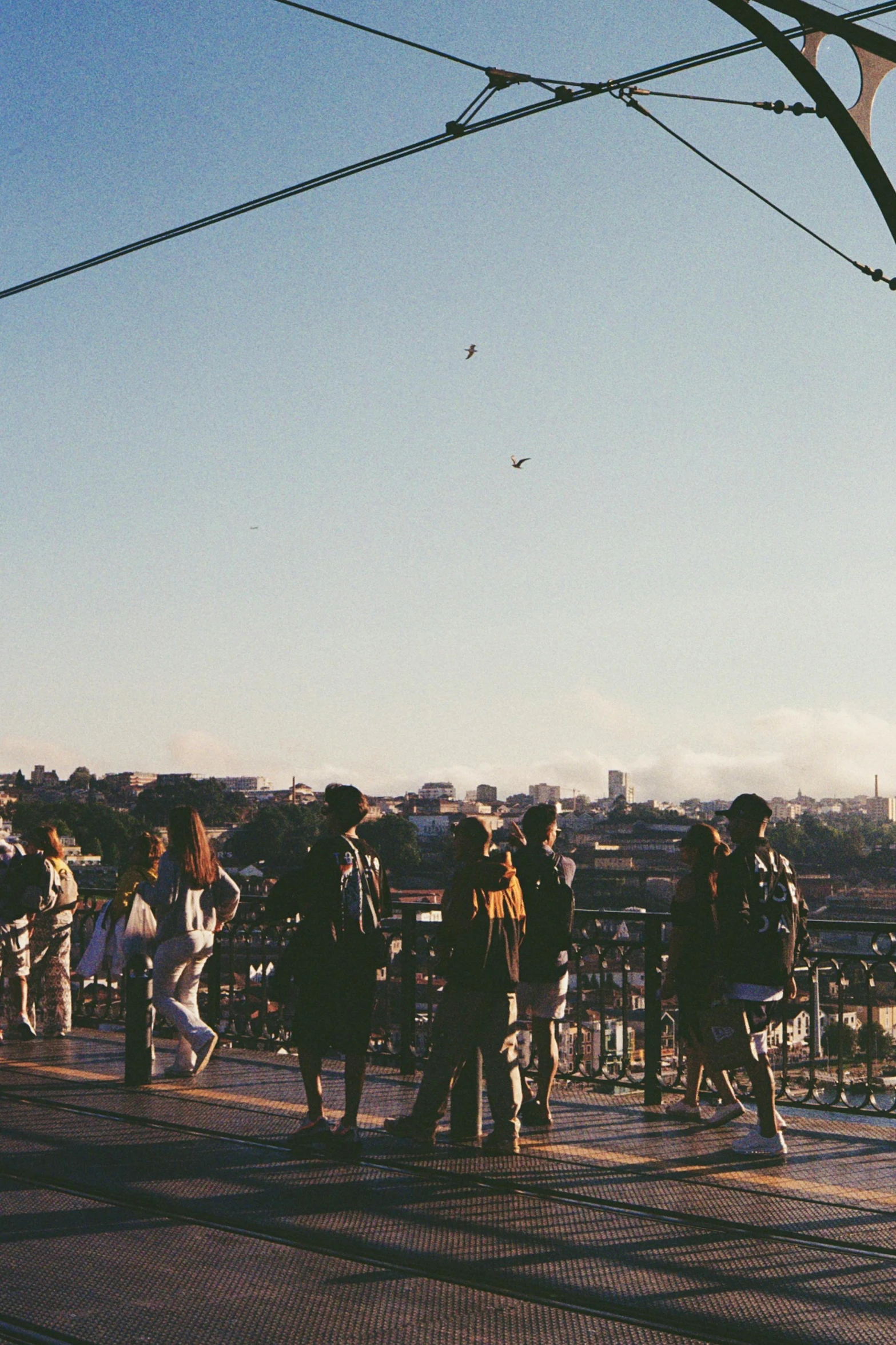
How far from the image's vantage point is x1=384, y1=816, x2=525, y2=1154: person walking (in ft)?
24.1

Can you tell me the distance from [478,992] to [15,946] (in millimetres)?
4986

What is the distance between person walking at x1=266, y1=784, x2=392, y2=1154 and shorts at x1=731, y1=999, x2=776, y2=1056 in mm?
1801

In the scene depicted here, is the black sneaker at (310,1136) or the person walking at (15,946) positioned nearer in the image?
the black sneaker at (310,1136)

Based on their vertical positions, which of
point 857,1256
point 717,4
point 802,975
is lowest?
point 857,1256

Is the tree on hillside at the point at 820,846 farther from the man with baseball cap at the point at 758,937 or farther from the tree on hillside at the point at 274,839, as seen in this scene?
the man with baseball cap at the point at 758,937

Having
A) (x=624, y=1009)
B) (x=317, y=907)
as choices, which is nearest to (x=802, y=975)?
(x=624, y=1009)

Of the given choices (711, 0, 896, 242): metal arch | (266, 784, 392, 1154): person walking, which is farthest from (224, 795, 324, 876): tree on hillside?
(711, 0, 896, 242): metal arch

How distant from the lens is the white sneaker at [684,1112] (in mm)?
8320

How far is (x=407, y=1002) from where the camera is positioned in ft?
31.8

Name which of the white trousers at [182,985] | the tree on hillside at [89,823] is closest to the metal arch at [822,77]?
the white trousers at [182,985]

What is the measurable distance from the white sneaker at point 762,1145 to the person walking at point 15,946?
222 inches

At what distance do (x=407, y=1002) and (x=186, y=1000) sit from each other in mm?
1405

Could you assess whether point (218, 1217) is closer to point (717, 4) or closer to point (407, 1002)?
point (407, 1002)

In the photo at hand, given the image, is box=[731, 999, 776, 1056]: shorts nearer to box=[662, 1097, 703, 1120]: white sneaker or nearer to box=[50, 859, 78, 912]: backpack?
box=[662, 1097, 703, 1120]: white sneaker
